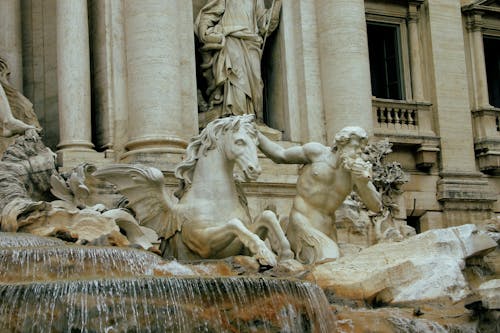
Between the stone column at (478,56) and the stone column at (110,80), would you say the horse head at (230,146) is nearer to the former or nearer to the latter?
the stone column at (110,80)

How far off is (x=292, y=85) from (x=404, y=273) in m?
7.23

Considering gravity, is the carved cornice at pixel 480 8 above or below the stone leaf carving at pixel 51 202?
above

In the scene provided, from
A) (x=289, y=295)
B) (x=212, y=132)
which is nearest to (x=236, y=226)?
(x=212, y=132)

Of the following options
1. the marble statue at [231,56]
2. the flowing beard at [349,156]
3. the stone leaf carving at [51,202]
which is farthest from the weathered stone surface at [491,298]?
the marble statue at [231,56]

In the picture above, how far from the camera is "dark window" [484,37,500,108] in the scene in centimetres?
2425

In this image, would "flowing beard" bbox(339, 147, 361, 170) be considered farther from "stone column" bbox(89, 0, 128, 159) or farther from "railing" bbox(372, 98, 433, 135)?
"railing" bbox(372, 98, 433, 135)

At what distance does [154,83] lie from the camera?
54.0 feet

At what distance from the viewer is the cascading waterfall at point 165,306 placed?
9.03m

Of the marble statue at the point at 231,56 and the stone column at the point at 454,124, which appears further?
the stone column at the point at 454,124

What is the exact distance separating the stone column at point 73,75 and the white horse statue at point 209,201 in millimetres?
2913

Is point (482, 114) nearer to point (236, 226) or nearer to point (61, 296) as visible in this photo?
point (236, 226)

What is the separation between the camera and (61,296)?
9.12 metres

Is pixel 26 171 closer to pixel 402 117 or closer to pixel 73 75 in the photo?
pixel 73 75

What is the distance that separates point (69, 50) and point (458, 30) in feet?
28.6
